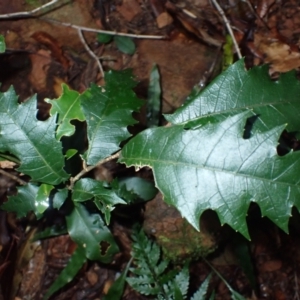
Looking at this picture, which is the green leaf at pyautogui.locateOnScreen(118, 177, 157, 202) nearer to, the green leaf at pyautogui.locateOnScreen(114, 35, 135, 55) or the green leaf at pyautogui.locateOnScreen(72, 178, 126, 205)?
the green leaf at pyautogui.locateOnScreen(72, 178, 126, 205)

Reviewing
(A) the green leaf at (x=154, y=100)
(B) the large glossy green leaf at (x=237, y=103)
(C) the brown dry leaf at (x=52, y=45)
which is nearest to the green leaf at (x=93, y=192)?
(B) the large glossy green leaf at (x=237, y=103)

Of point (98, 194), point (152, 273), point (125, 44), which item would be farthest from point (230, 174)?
point (125, 44)

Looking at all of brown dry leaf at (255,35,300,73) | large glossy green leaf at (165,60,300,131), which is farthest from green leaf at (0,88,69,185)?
brown dry leaf at (255,35,300,73)

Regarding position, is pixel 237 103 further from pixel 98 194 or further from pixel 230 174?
pixel 98 194

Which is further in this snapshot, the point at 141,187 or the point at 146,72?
the point at 146,72

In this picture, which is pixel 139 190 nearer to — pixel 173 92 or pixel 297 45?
pixel 173 92

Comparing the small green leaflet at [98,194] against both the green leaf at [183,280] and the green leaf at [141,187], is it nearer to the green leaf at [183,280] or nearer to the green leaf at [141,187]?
the green leaf at [141,187]
